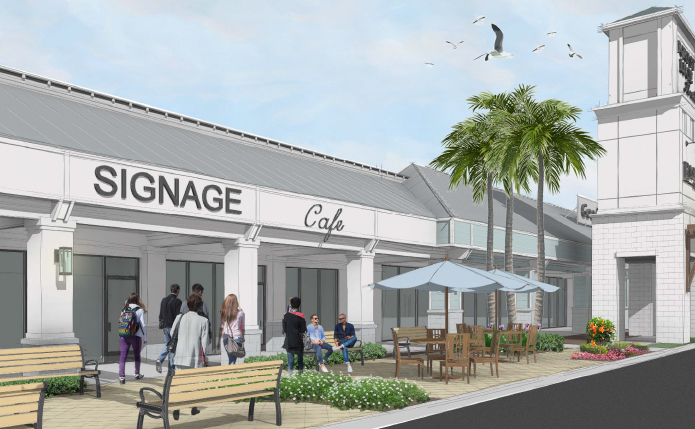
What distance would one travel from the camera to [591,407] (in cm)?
1219

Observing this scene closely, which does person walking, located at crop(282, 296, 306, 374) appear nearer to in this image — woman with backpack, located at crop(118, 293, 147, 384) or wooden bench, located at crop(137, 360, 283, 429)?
woman with backpack, located at crop(118, 293, 147, 384)

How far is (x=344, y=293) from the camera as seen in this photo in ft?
97.6

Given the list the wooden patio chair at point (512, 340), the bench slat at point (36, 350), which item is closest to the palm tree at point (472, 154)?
the wooden patio chair at point (512, 340)

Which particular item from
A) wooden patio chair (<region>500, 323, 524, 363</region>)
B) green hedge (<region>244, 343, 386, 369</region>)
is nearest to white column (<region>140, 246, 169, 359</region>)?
green hedge (<region>244, 343, 386, 369</region>)

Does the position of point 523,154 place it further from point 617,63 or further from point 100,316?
point 100,316

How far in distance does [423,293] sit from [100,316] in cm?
1719

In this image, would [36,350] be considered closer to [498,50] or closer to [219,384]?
[219,384]

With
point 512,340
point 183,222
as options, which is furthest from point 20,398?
point 512,340

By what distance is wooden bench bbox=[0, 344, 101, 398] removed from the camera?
44.0 feet

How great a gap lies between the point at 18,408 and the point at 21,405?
0.05 meters

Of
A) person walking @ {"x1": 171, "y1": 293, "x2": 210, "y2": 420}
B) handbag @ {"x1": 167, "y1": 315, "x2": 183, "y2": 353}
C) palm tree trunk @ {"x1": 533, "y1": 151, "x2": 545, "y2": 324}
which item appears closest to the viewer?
person walking @ {"x1": 171, "y1": 293, "x2": 210, "y2": 420}

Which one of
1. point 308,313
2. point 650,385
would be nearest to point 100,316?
point 308,313

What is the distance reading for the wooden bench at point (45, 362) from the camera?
44.0ft

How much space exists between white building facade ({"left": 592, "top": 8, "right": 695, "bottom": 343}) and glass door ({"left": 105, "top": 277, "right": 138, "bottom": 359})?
21497 millimetres
